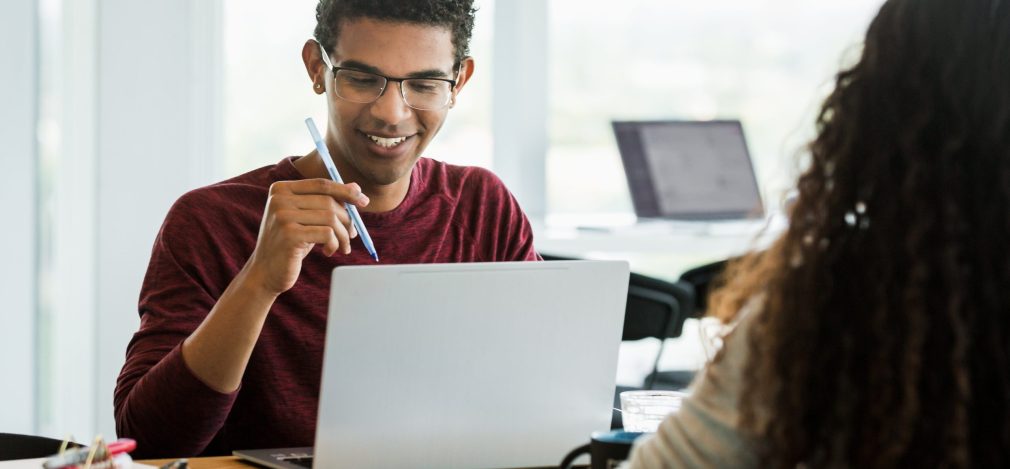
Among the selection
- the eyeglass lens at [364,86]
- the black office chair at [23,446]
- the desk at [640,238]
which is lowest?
the black office chair at [23,446]

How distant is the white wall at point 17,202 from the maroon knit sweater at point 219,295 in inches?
61.1

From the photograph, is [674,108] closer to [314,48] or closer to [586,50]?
[586,50]

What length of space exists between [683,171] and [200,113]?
143 cm

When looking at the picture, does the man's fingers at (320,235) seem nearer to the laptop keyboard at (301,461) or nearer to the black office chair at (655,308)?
the laptop keyboard at (301,461)

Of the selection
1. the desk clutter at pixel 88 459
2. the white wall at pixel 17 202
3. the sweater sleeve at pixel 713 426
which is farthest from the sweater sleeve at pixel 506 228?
the white wall at pixel 17 202

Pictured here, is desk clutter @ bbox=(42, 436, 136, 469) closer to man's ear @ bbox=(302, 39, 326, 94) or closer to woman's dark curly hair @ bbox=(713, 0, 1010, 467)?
woman's dark curly hair @ bbox=(713, 0, 1010, 467)

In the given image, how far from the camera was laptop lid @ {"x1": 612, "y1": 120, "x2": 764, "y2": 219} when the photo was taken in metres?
3.50

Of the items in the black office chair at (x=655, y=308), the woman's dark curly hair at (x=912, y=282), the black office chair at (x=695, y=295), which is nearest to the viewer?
the woman's dark curly hair at (x=912, y=282)

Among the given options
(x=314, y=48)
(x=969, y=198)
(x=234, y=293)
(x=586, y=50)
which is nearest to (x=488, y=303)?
(x=234, y=293)

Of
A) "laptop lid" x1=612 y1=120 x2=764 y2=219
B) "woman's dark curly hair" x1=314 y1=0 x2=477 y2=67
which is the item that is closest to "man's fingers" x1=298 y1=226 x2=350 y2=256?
"woman's dark curly hair" x1=314 y1=0 x2=477 y2=67

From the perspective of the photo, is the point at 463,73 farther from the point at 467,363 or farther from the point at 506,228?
the point at 467,363

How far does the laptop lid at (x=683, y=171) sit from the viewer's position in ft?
11.5

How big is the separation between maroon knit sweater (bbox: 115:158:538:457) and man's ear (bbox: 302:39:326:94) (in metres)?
0.14

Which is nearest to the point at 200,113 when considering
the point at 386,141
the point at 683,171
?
the point at 683,171
